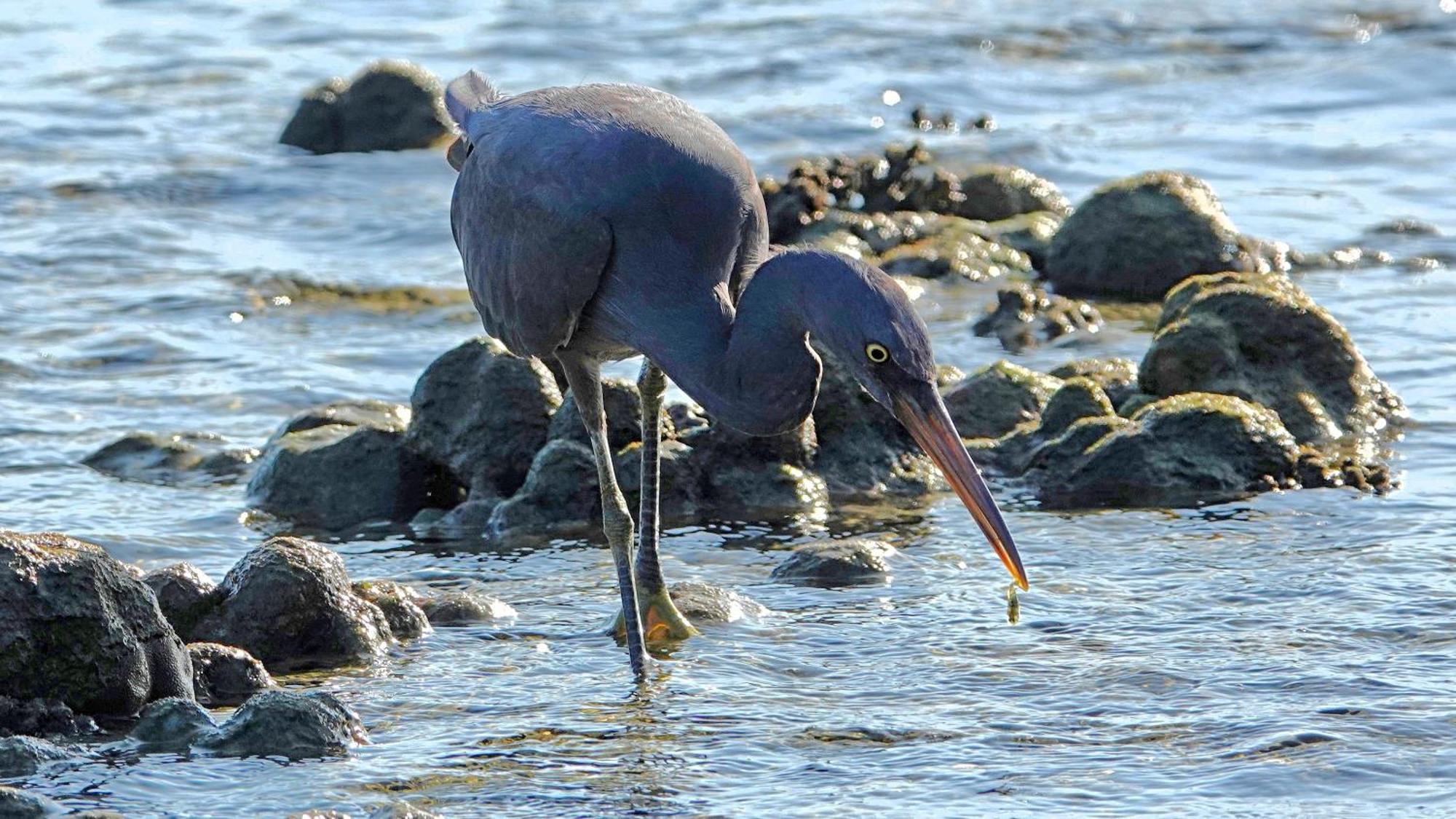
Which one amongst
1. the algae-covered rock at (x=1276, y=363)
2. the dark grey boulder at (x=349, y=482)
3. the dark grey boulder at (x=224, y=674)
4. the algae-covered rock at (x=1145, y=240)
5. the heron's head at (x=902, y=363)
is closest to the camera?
the heron's head at (x=902, y=363)

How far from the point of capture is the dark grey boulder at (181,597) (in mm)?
6367

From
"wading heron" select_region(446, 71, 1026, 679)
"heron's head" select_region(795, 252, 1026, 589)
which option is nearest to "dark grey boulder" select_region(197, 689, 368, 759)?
"wading heron" select_region(446, 71, 1026, 679)

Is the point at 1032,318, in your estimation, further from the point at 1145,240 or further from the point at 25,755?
the point at 25,755

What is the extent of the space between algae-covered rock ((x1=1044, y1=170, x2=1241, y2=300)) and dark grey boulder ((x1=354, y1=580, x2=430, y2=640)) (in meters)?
5.88

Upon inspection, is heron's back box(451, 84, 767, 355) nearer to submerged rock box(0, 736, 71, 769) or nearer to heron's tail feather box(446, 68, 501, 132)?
heron's tail feather box(446, 68, 501, 132)

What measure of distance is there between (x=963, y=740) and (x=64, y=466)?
4.90 meters

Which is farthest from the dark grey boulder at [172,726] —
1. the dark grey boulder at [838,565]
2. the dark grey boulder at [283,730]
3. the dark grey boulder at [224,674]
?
the dark grey boulder at [838,565]

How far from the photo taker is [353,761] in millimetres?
5453

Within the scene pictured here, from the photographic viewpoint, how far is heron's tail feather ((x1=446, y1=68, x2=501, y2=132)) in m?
7.58

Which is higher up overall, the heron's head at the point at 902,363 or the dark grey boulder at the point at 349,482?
the heron's head at the point at 902,363

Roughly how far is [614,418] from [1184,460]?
7.36ft

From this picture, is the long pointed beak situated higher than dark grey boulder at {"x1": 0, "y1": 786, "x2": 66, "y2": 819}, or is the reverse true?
the long pointed beak

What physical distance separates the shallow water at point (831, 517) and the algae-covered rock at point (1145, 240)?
1.94 feet

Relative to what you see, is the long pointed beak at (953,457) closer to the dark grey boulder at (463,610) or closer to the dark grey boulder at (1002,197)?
the dark grey boulder at (463,610)
